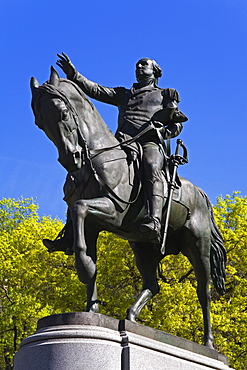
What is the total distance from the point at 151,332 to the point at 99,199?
197 cm

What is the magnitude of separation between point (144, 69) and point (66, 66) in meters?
1.66

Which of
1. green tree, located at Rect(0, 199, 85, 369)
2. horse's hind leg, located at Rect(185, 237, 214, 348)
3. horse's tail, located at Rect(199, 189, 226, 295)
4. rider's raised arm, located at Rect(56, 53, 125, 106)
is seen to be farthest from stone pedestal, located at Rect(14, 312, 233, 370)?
green tree, located at Rect(0, 199, 85, 369)

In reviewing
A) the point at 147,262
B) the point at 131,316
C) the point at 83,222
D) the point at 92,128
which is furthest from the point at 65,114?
the point at 147,262

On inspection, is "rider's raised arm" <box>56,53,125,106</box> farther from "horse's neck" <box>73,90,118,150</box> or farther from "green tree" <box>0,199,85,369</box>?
"green tree" <box>0,199,85,369</box>

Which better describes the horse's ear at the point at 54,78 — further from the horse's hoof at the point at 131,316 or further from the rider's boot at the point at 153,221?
the horse's hoof at the point at 131,316

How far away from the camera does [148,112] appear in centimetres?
1040

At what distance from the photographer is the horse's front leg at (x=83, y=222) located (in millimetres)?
8180

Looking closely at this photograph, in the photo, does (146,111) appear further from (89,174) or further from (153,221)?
(153,221)

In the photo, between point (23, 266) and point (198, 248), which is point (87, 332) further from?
point (23, 266)

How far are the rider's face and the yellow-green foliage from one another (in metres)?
11.1

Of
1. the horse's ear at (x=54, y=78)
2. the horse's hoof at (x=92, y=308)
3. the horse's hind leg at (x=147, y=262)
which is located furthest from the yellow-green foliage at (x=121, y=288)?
the horse's ear at (x=54, y=78)

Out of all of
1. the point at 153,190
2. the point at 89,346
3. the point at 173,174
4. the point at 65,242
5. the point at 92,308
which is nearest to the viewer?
the point at 89,346

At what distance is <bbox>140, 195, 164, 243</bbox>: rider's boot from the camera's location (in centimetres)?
896

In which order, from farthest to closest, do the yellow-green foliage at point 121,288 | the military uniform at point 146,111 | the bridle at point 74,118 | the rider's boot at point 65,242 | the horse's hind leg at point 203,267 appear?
the yellow-green foliage at point 121,288 → the horse's hind leg at point 203,267 → the military uniform at point 146,111 → the rider's boot at point 65,242 → the bridle at point 74,118
